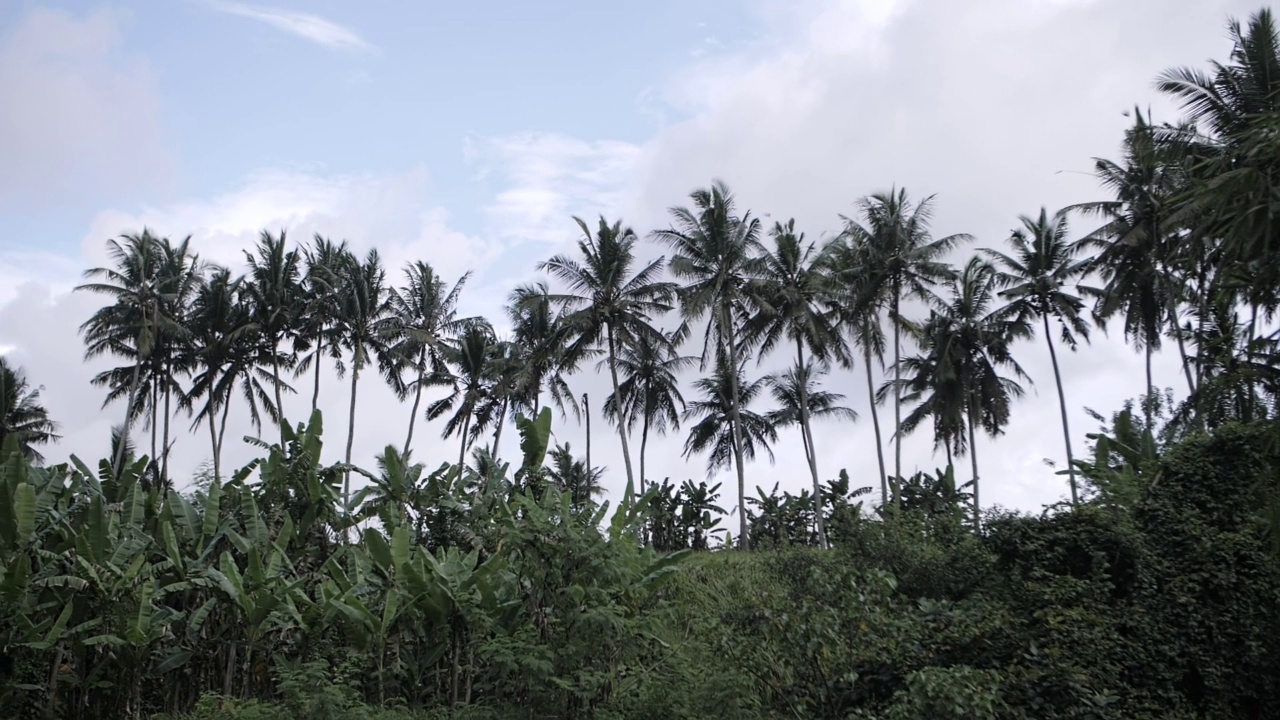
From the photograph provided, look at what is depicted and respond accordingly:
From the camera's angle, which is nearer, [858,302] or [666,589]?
[666,589]

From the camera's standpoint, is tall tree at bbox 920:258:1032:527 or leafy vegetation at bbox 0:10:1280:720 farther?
tall tree at bbox 920:258:1032:527

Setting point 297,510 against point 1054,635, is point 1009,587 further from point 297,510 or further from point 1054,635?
point 297,510

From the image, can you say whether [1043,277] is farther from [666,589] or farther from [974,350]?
[666,589]

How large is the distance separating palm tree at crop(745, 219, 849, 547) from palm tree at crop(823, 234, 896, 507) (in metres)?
0.43

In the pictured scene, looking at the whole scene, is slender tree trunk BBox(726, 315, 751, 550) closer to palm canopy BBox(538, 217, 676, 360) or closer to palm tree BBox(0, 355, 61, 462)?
palm canopy BBox(538, 217, 676, 360)

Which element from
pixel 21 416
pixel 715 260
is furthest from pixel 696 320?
pixel 21 416

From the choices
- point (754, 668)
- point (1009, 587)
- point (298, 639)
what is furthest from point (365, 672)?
point (1009, 587)

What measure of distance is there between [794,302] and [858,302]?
245 centimetres

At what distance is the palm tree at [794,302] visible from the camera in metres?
32.6

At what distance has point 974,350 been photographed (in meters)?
37.2

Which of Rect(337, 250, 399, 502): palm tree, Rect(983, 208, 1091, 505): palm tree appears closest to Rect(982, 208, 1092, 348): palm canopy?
Rect(983, 208, 1091, 505): palm tree

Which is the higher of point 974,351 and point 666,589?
point 974,351

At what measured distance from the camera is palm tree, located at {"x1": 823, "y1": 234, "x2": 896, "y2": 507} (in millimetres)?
33353

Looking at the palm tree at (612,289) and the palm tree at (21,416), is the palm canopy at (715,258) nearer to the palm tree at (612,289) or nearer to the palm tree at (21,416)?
the palm tree at (612,289)
